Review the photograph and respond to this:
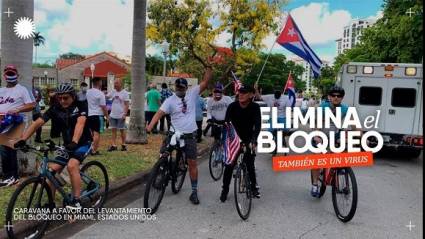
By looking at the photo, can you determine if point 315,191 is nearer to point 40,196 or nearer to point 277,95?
point 40,196

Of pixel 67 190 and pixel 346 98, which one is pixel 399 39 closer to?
pixel 346 98

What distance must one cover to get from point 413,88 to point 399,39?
11.4m

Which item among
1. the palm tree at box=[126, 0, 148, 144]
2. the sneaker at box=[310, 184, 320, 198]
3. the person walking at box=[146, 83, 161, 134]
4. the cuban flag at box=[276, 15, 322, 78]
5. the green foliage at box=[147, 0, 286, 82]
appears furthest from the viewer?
the green foliage at box=[147, 0, 286, 82]

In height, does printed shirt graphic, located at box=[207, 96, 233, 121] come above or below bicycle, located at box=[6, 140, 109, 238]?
above

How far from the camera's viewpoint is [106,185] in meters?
6.26

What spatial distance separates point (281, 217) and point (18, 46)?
16.6 ft

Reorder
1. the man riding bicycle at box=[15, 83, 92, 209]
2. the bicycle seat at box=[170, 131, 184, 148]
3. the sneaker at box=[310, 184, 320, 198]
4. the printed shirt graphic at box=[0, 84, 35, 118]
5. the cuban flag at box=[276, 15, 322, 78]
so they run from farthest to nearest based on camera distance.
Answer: the cuban flag at box=[276, 15, 322, 78] < the sneaker at box=[310, 184, 320, 198] < the printed shirt graphic at box=[0, 84, 35, 118] < the bicycle seat at box=[170, 131, 184, 148] < the man riding bicycle at box=[15, 83, 92, 209]

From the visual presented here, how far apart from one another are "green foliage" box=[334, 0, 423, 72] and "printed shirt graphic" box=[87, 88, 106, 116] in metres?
13.3

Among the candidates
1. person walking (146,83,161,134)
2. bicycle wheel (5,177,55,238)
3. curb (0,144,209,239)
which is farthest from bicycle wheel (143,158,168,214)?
person walking (146,83,161,134)

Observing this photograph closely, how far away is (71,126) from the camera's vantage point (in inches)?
210

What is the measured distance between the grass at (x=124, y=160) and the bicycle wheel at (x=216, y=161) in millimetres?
1320

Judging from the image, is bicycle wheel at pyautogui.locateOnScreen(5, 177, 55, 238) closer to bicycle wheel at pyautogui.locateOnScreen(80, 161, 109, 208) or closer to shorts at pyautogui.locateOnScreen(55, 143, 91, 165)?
shorts at pyautogui.locateOnScreen(55, 143, 91, 165)

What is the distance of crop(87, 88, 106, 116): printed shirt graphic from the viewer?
9.87 meters

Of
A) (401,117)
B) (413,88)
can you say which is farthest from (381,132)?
(413,88)
